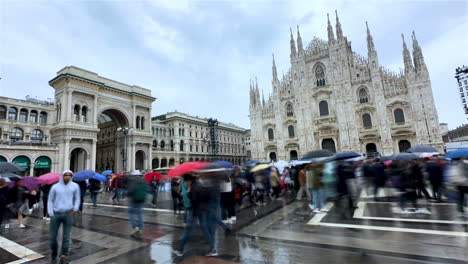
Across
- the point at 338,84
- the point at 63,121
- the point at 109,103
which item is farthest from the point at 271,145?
the point at 63,121

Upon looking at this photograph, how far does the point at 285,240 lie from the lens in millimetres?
4957

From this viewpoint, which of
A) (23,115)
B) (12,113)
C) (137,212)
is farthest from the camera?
(23,115)

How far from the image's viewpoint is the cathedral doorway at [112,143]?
34688 millimetres

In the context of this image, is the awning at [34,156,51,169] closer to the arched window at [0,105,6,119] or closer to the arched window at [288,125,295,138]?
the arched window at [0,105,6,119]

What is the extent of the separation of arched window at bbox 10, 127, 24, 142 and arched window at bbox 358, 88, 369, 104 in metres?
49.3

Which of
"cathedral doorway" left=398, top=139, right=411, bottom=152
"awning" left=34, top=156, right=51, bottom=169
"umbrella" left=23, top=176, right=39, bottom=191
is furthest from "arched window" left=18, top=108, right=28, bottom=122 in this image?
"cathedral doorway" left=398, top=139, right=411, bottom=152

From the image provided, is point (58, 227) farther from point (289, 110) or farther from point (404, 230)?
point (289, 110)

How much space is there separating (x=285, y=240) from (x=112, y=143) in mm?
40198

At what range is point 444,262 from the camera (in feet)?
11.8

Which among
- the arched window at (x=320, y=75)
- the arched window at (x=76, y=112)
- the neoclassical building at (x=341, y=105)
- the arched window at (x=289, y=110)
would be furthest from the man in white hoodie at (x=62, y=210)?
the arched window at (x=320, y=75)

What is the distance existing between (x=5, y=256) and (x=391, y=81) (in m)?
40.1

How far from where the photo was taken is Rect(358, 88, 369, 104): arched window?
33562mm

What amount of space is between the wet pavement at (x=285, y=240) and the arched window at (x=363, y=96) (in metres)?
29.7

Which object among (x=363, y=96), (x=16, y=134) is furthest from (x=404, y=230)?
(x=16, y=134)
